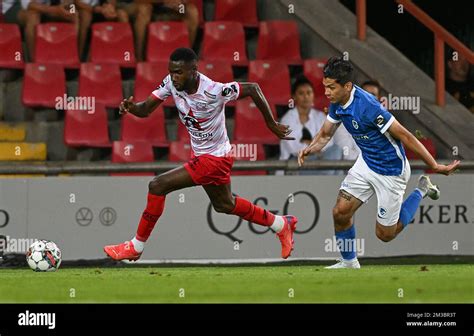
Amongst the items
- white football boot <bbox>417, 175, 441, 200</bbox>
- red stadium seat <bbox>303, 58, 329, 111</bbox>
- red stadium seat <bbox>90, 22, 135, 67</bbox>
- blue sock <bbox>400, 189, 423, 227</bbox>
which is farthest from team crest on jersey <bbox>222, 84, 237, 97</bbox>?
red stadium seat <bbox>90, 22, 135, 67</bbox>

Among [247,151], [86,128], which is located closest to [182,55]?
[247,151]

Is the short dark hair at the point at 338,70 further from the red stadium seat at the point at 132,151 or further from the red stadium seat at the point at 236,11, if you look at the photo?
the red stadium seat at the point at 236,11

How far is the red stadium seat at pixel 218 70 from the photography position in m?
14.3

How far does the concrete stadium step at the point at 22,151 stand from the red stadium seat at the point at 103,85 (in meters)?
0.81

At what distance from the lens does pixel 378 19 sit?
54.5 ft

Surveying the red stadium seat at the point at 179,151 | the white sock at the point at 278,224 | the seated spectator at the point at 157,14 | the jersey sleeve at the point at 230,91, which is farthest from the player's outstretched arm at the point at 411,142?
the seated spectator at the point at 157,14

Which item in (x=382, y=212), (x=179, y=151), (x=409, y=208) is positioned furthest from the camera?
(x=179, y=151)

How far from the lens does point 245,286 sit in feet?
31.7

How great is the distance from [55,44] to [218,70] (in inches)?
76.3

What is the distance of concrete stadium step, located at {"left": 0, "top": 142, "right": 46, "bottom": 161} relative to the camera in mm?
13945

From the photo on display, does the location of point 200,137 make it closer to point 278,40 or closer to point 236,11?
point 278,40

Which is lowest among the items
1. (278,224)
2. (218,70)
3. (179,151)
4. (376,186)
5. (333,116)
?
(278,224)

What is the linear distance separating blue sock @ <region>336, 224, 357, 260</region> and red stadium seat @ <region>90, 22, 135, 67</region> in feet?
15.6
